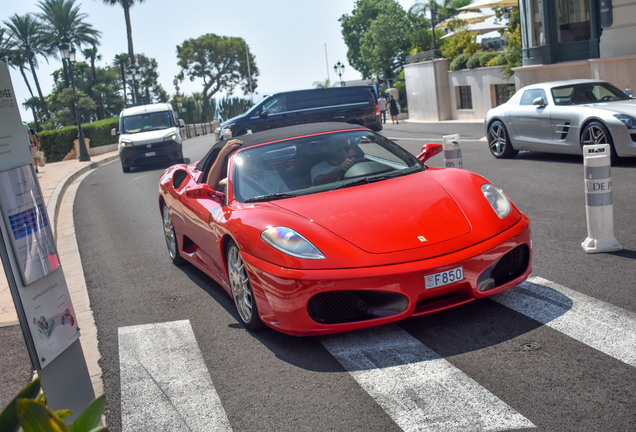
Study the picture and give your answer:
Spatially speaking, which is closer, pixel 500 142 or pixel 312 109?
pixel 500 142

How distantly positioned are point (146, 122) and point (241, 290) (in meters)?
20.8

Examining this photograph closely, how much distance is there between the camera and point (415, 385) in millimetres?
4344

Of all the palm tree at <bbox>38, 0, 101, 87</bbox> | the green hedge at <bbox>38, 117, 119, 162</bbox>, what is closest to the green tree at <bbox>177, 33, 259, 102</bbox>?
the palm tree at <bbox>38, 0, 101, 87</bbox>

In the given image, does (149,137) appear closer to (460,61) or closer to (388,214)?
(460,61)

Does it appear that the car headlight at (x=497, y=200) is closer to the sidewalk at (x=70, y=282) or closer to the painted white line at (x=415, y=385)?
the painted white line at (x=415, y=385)

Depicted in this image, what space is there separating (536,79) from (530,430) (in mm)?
24330

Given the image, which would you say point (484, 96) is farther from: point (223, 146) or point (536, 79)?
point (223, 146)

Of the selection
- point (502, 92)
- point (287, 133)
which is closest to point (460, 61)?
point (502, 92)

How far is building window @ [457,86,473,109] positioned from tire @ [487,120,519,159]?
2046cm

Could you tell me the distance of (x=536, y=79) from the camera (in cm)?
2645

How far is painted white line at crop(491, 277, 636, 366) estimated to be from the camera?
464 cm

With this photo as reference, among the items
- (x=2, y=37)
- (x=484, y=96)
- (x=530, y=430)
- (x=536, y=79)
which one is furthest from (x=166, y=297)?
(x=2, y=37)

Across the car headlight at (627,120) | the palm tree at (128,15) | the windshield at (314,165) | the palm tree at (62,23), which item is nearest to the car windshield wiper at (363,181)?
the windshield at (314,165)

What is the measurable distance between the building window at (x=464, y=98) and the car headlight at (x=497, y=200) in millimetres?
30629
